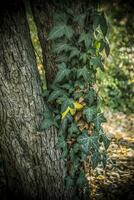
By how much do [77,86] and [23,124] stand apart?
640 millimetres

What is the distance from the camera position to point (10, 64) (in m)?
2.89

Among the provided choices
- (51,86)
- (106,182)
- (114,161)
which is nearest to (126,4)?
(114,161)

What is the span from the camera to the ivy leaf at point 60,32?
2.69 m

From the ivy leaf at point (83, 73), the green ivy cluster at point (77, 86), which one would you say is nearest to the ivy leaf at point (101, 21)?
the green ivy cluster at point (77, 86)

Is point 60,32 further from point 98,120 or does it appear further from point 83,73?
point 98,120

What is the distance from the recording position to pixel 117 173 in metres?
4.36

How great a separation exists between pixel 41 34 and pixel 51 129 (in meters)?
0.93

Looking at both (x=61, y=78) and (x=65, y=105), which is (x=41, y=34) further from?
(x=65, y=105)

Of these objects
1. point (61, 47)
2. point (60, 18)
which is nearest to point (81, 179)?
point (61, 47)

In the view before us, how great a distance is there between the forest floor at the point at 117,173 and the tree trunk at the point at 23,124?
0.68 metres

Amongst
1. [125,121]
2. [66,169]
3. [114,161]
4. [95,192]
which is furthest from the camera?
[125,121]

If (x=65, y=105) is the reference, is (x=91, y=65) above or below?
above

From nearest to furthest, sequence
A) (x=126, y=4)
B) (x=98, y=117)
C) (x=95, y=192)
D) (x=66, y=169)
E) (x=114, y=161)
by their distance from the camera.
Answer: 1. (x=98, y=117)
2. (x=66, y=169)
3. (x=95, y=192)
4. (x=114, y=161)
5. (x=126, y=4)

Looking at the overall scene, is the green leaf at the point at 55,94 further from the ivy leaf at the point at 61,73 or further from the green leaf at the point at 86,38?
the green leaf at the point at 86,38
